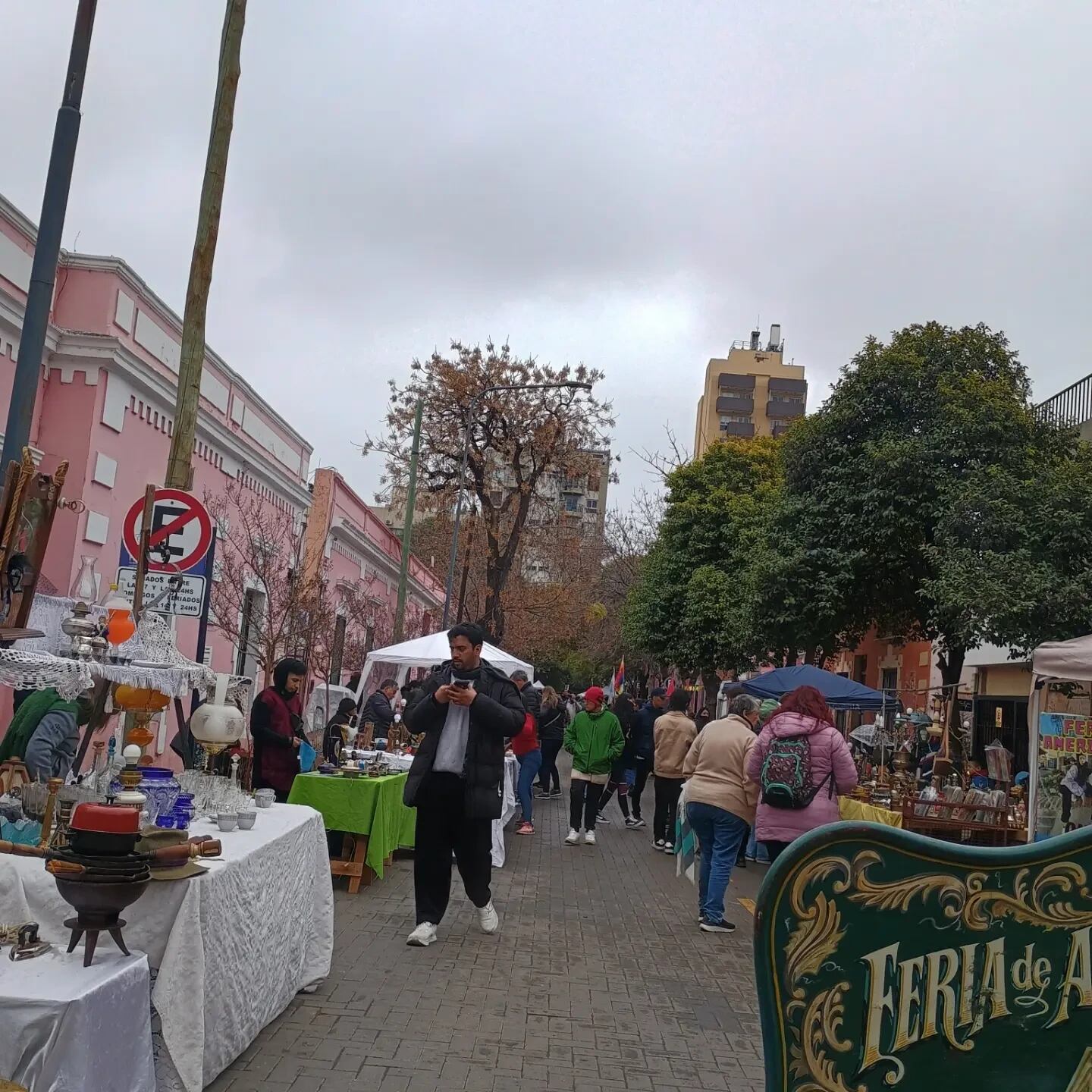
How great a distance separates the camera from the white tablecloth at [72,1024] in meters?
3.19

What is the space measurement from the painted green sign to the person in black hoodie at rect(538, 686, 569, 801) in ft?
43.5

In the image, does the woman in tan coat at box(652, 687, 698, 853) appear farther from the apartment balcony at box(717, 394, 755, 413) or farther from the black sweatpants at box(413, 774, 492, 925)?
the apartment balcony at box(717, 394, 755, 413)

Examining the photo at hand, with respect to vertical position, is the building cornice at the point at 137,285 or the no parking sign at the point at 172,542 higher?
the building cornice at the point at 137,285

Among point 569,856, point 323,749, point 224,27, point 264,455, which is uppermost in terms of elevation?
point 224,27

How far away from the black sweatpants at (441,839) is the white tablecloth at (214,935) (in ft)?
4.77

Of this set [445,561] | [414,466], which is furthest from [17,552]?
[445,561]

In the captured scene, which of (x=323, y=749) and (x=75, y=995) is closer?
(x=75, y=995)

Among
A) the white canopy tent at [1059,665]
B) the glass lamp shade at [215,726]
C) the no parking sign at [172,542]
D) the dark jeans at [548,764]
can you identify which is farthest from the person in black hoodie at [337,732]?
the white canopy tent at [1059,665]

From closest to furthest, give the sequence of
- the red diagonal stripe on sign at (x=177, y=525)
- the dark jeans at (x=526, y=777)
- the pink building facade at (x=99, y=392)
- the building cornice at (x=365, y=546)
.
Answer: the red diagonal stripe on sign at (x=177, y=525), the pink building facade at (x=99, y=392), the dark jeans at (x=526, y=777), the building cornice at (x=365, y=546)

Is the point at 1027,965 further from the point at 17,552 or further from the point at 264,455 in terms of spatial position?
the point at 264,455

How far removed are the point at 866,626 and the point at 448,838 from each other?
1640 cm

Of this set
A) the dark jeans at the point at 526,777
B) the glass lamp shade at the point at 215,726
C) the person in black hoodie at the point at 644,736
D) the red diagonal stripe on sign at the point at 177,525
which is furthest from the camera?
the person in black hoodie at the point at 644,736

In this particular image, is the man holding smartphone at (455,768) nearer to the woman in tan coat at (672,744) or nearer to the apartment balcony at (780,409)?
the woman in tan coat at (672,744)

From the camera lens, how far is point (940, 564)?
17.0 meters
